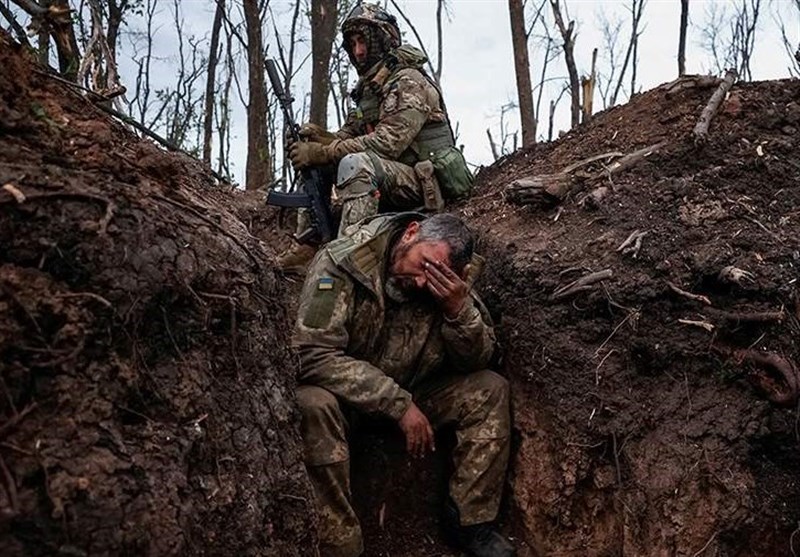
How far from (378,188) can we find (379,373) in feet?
7.56

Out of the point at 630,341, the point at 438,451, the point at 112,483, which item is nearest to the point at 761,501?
the point at 630,341

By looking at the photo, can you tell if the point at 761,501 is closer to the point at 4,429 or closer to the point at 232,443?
the point at 232,443

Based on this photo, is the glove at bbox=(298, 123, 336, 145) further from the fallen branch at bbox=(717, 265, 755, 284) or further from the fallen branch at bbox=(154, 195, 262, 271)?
the fallen branch at bbox=(717, 265, 755, 284)

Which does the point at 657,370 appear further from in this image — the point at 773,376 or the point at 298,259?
the point at 298,259

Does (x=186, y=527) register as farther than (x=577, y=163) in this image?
No

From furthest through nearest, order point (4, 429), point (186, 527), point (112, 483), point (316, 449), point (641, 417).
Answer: point (641, 417)
point (316, 449)
point (186, 527)
point (112, 483)
point (4, 429)

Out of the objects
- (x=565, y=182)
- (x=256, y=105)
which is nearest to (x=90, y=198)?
(x=565, y=182)

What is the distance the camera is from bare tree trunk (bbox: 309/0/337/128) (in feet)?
38.3

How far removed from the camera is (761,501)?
3574 millimetres

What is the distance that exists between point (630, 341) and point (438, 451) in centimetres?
117

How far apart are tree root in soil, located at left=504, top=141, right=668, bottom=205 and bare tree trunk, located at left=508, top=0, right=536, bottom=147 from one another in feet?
16.0

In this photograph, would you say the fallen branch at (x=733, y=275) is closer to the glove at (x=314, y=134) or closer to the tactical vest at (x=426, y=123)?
the tactical vest at (x=426, y=123)

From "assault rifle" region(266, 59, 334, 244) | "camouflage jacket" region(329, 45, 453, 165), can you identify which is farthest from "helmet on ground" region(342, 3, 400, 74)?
"assault rifle" region(266, 59, 334, 244)

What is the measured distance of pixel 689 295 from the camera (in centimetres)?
412
